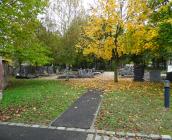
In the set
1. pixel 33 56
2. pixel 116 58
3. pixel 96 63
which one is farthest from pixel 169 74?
pixel 96 63

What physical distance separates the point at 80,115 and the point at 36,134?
8.00 ft

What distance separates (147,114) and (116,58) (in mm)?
15590

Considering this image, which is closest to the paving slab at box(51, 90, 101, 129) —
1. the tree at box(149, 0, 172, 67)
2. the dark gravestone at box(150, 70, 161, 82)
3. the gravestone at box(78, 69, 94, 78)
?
the tree at box(149, 0, 172, 67)

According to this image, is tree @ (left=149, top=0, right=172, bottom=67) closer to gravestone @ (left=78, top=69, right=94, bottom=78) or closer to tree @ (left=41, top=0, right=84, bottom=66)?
tree @ (left=41, top=0, right=84, bottom=66)

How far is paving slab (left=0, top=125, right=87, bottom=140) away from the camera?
743cm

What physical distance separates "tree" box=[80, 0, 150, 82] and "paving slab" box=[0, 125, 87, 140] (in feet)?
52.1

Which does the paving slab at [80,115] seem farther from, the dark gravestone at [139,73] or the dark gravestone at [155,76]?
the dark gravestone at [155,76]

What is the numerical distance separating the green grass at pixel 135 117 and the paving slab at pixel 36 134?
1066mm

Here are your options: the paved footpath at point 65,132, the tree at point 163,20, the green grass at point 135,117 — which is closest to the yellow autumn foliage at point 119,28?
the tree at point 163,20

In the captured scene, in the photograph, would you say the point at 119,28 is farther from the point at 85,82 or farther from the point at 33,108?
the point at 33,108

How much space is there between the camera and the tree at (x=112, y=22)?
23.0m

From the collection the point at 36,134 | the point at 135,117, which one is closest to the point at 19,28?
the point at 135,117

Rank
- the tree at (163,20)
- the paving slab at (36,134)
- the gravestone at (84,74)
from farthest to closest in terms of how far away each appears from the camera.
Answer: the gravestone at (84,74)
the tree at (163,20)
the paving slab at (36,134)

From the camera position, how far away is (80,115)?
391 inches
